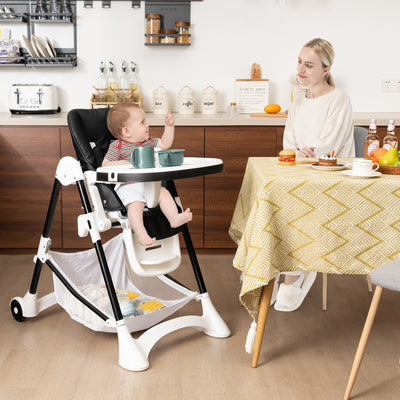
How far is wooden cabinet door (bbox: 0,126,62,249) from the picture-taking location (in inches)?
144

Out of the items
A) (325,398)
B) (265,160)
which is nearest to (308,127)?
(265,160)

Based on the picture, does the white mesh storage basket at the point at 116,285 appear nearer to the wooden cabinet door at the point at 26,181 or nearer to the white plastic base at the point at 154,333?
the white plastic base at the point at 154,333

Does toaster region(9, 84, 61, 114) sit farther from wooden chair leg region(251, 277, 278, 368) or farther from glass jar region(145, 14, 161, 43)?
wooden chair leg region(251, 277, 278, 368)

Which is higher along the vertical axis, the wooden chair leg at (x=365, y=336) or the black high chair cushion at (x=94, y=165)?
the black high chair cushion at (x=94, y=165)

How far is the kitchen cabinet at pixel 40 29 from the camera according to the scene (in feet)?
13.1

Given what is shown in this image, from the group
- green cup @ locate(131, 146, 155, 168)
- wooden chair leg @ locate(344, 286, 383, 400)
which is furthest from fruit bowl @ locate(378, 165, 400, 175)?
green cup @ locate(131, 146, 155, 168)

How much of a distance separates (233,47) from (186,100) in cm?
54

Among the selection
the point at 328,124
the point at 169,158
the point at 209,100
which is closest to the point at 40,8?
the point at 209,100

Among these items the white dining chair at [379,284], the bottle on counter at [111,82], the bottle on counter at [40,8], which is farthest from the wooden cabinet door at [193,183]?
the white dining chair at [379,284]

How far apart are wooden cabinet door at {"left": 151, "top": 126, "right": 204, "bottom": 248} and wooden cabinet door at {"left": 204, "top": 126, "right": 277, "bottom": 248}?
0.03 meters

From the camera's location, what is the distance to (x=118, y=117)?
2.49 m

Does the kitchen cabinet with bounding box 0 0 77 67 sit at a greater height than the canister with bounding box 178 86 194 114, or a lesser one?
greater

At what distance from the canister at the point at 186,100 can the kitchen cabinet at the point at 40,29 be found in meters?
0.78

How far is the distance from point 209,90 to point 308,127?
1.24 meters
